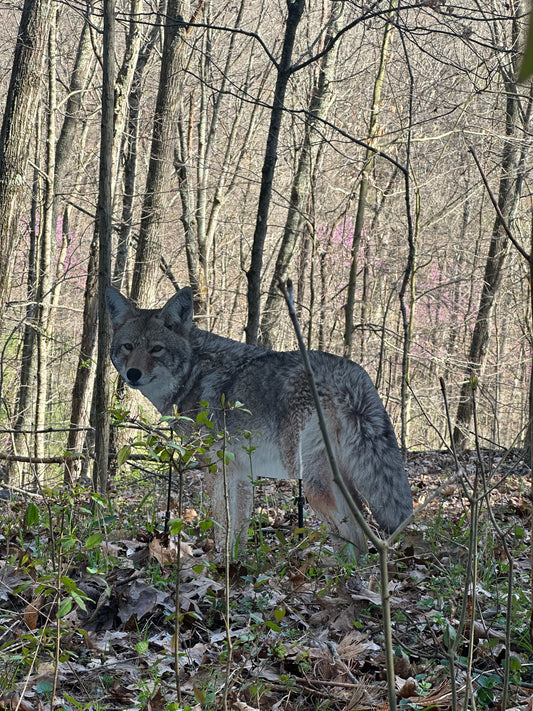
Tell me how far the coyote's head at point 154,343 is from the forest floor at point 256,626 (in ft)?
3.41

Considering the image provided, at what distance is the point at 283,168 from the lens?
2044cm

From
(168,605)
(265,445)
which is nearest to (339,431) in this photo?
(265,445)

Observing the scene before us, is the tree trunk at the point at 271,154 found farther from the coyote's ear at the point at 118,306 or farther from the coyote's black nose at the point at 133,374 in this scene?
the coyote's black nose at the point at 133,374

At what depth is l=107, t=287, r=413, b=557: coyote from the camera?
4371 millimetres

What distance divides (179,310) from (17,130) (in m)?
4.02

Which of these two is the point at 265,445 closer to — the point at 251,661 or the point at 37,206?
the point at 251,661

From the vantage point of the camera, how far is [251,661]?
295 cm

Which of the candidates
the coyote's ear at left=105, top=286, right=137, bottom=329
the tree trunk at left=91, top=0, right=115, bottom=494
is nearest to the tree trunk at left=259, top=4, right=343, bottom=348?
the tree trunk at left=91, top=0, right=115, bottom=494

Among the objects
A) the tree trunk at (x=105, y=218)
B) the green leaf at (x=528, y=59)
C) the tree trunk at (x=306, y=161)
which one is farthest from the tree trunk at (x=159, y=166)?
the green leaf at (x=528, y=59)

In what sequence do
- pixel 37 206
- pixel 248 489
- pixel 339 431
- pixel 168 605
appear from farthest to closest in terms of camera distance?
pixel 37 206
pixel 248 489
pixel 339 431
pixel 168 605

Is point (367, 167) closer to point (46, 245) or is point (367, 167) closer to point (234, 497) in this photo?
point (46, 245)

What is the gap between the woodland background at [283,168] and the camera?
25.1 ft

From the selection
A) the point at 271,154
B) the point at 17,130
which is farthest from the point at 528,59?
the point at 17,130

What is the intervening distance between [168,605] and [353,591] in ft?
3.16
